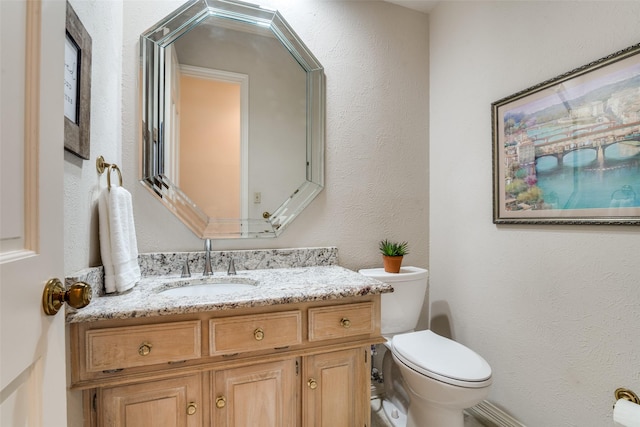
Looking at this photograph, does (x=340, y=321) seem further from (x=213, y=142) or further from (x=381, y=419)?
(x=213, y=142)

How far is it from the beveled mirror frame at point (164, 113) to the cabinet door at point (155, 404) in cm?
70

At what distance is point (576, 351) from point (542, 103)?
3.45ft

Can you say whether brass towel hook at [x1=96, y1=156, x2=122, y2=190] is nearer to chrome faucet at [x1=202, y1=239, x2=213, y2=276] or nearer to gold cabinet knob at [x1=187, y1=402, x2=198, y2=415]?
chrome faucet at [x1=202, y1=239, x2=213, y2=276]

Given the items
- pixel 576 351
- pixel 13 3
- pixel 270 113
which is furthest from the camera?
pixel 270 113

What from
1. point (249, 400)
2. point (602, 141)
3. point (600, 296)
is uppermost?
point (602, 141)

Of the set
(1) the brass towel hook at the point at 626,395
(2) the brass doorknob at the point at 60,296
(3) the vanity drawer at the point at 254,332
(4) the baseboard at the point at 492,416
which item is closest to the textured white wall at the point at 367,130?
(3) the vanity drawer at the point at 254,332

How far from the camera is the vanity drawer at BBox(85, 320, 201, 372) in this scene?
0.90 metres

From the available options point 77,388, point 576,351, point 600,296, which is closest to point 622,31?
point 600,296

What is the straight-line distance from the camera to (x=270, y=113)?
64.3 inches

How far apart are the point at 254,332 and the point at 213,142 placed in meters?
0.95

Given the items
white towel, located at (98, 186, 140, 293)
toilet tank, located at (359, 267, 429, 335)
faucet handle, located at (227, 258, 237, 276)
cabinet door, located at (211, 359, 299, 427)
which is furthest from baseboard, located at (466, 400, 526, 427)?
white towel, located at (98, 186, 140, 293)

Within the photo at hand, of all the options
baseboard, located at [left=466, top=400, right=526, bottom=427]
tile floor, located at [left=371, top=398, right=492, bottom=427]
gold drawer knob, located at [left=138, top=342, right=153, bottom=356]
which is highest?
gold drawer knob, located at [left=138, top=342, right=153, bottom=356]

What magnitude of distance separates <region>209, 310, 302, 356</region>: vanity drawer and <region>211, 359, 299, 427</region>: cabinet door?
9 cm

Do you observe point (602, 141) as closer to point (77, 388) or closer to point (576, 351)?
point (576, 351)
